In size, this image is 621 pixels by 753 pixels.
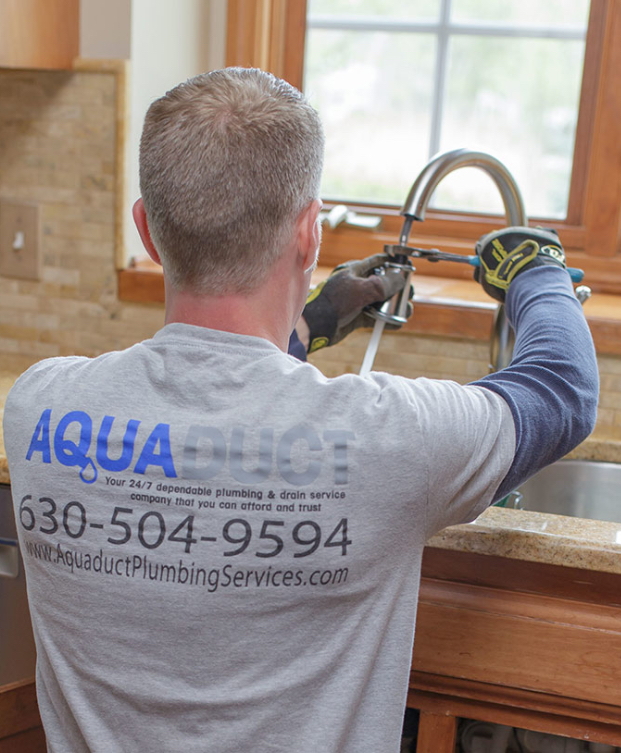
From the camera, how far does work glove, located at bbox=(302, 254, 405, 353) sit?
4.05 feet

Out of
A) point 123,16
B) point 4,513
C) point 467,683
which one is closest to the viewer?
point 467,683

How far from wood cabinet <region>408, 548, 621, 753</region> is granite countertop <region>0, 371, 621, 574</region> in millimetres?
34

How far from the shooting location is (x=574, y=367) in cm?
79

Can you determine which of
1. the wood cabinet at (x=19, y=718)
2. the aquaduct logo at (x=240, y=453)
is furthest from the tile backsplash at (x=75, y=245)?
the aquaduct logo at (x=240, y=453)

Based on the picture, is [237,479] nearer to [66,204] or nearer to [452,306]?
[452,306]

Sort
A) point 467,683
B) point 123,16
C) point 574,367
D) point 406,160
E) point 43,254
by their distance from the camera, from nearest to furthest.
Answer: point 574,367
point 467,683
point 123,16
point 43,254
point 406,160

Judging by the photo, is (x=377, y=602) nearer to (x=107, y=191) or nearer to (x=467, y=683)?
(x=467, y=683)

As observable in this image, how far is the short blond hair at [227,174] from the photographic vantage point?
695 mm

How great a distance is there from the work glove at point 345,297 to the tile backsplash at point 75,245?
0.30 metres

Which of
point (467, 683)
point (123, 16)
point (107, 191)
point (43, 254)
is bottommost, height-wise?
point (467, 683)

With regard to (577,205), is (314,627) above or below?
below

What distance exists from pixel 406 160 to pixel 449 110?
0.42 feet

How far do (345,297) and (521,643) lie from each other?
0.52m

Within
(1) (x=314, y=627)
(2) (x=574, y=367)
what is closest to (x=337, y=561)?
(1) (x=314, y=627)
